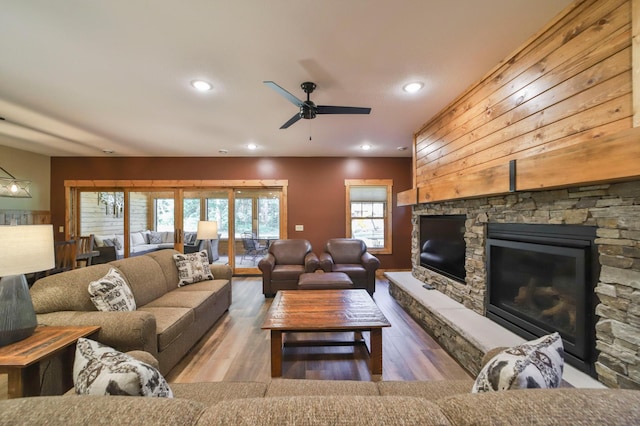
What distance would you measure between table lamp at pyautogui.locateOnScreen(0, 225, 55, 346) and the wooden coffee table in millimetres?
1449

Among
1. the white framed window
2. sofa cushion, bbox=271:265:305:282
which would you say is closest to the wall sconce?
sofa cushion, bbox=271:265:305:282

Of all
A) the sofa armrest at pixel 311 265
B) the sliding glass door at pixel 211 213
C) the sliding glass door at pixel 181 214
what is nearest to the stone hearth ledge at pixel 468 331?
the sofa armrest at pixel 311 265

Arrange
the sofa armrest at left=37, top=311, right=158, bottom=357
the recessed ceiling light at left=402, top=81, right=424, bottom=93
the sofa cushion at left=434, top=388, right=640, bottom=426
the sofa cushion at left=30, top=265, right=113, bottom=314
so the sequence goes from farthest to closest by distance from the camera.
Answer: the recessed ceiling light at left=402, top=81, right=424, bottom=93 < the sofa cushion at left=30, top=265, right=113, bottom=314 < the sofa armrest at left=37, top=311, right=158, bottom=357 < the sofa cushion at left=434, top=388, right=640, bottom=426

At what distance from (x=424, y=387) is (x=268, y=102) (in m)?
2.98

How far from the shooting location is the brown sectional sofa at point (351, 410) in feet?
2.00

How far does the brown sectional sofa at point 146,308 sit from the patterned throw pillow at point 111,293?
8cm

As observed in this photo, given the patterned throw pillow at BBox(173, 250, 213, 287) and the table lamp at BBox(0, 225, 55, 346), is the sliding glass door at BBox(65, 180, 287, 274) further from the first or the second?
the table lamp at BBox(0, 225, 55, 346)

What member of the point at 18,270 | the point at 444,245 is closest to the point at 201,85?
the point at 18,270

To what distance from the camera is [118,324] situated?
1.81 meters

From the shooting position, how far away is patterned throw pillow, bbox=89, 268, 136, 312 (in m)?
2.03

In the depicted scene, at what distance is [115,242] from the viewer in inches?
225

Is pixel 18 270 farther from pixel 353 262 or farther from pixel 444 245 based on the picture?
pixel 353 262

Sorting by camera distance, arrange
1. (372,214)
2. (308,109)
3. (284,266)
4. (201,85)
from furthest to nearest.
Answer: (372,214)
(284,266)
(201,85)
(308,109)

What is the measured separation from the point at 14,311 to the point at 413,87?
139 inches
